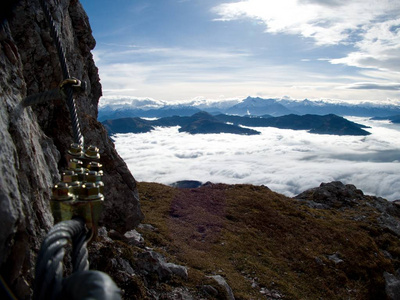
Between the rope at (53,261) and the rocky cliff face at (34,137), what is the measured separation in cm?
155

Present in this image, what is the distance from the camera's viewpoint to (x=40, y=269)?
75.7 inches

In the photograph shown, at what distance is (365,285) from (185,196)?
2031cm

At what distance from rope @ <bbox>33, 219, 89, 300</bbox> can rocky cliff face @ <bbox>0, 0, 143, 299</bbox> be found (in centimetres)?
155

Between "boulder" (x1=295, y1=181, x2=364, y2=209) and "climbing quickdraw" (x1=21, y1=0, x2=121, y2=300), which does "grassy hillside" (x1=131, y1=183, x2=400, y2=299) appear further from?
"climbing quickdraw" (x1=21, y1=0, x2=121, y2=300)

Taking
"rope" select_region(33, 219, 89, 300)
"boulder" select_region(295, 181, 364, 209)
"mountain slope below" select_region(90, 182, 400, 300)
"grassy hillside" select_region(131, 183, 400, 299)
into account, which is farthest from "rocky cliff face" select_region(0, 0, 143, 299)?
"boulder" select_region(295, 181, 364, 209)

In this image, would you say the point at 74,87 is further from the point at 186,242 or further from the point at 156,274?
the point at 186,242

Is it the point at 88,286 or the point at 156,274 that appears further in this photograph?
Answer: the point at 156,274

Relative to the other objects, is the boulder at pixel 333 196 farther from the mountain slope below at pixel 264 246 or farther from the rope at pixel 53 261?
the rope at pixel 53 261

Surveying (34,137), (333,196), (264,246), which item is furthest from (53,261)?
(333,196)

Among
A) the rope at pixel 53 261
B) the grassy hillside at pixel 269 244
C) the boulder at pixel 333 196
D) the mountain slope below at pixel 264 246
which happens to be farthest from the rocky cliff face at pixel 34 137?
the boulder at pixel 333 196

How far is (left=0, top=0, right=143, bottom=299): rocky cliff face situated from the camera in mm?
3741

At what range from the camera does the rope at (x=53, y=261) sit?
1.88 meters

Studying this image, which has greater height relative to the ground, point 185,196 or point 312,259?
point 185,196

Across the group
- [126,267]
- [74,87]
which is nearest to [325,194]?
[126,267]
